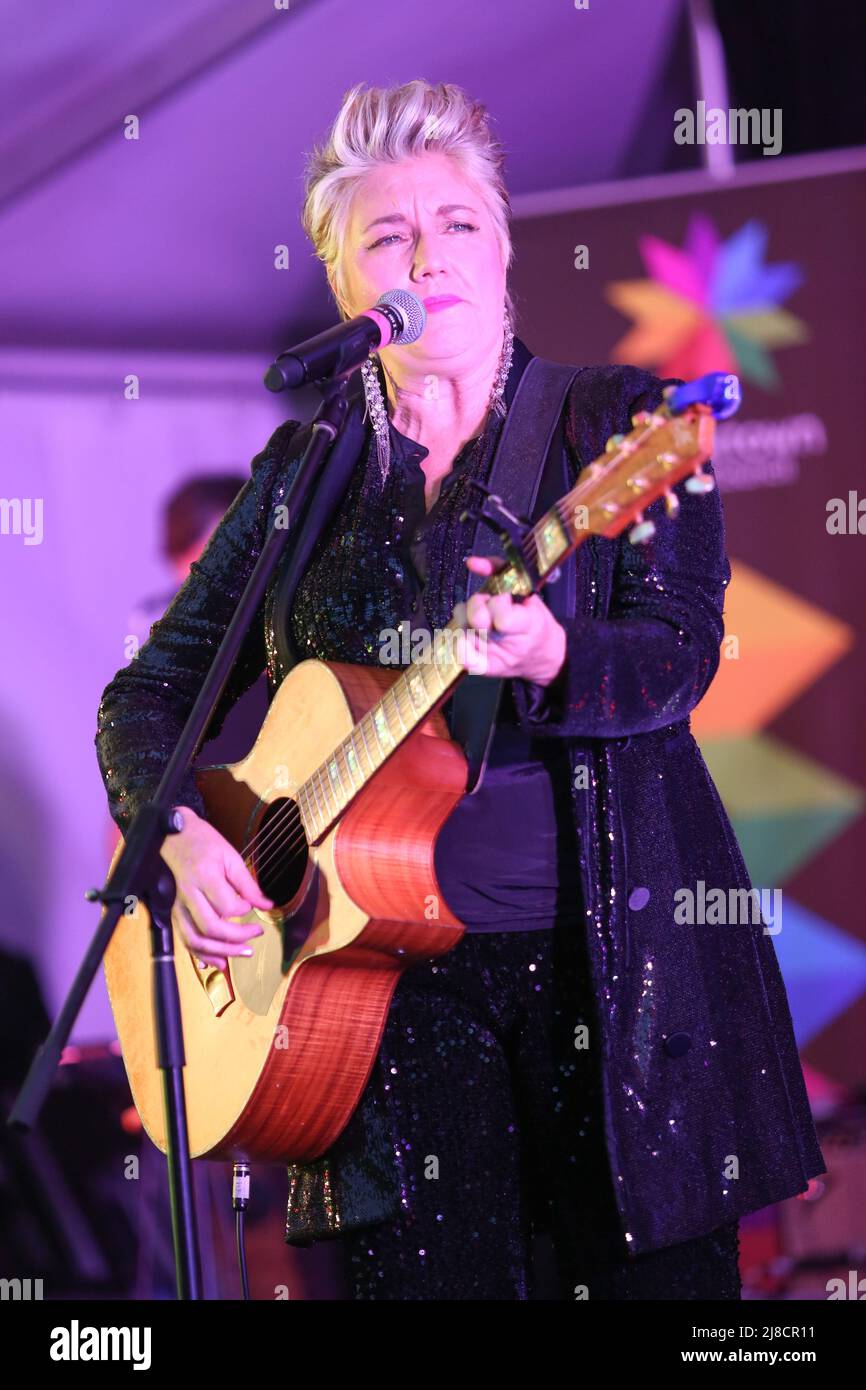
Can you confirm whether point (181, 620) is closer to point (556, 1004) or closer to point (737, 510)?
point (556, 1004)

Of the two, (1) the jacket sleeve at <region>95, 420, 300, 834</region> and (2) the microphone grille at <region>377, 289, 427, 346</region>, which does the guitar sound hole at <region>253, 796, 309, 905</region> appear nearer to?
(1) the jacket sleeve at <region>95, 420, 300, 834</region>

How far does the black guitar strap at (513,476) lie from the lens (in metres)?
1.98

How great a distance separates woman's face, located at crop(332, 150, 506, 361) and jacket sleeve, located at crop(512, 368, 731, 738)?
0.25m

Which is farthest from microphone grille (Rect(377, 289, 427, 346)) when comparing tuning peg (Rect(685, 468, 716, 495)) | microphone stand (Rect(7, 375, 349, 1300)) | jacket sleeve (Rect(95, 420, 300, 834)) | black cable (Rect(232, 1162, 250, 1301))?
black cable (Rect(232, 1162, 250, 1301))

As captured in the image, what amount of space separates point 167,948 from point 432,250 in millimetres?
1124

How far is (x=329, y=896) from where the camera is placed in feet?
6.79

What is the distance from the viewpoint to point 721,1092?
1990 millimetres

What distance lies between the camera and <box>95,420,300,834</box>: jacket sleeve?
8.12 ft

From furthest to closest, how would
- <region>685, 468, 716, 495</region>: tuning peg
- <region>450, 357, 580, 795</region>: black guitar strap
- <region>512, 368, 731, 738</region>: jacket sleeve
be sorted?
1. <region>450, 357, 580, 795</region>: black guitar strap
2. <region>512, 368, 731, 738</region>: jacket sleeve
3. <region>685, 468, 716, 495</region>: tuning peg

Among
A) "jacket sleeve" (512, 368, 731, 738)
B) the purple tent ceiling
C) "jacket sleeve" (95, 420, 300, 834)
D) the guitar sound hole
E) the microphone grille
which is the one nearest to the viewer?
"jacket sleeve" (512, 368, 731, 738)

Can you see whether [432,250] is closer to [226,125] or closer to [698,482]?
[698,482]

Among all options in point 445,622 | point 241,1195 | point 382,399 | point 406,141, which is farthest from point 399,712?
point 406,141
